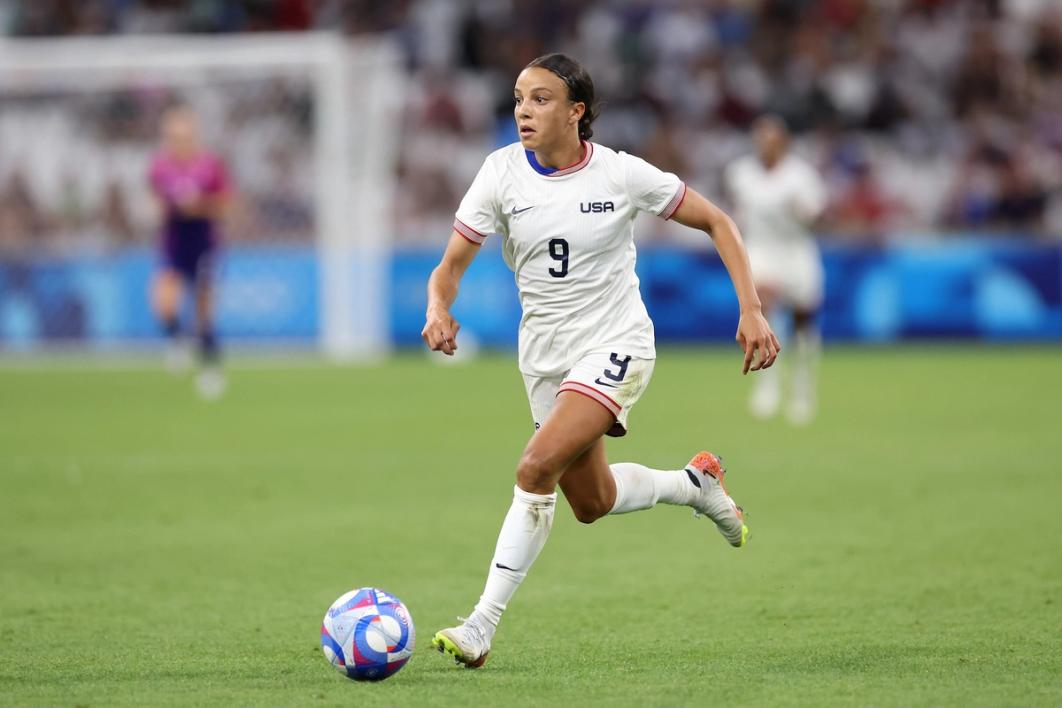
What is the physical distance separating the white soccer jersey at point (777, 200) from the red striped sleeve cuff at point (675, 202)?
32.6 feet

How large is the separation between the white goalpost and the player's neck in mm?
16309

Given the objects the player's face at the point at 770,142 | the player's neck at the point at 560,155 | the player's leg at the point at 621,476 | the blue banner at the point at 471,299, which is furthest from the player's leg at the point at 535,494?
the blue banner at the point at 471,299

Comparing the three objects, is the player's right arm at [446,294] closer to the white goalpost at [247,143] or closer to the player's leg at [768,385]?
the player's leg at [768,385]

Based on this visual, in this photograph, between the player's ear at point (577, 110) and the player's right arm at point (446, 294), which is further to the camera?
the player's ear at point (577, 110)

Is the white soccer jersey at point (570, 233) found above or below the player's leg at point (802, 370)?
above

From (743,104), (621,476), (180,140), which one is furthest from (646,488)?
(743,104)

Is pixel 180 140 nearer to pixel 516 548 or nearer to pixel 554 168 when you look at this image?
pixel 554 168

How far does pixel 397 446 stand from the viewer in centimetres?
1345

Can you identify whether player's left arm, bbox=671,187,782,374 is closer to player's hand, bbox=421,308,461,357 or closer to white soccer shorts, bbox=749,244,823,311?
player's hand, bbox=421,308,461,357

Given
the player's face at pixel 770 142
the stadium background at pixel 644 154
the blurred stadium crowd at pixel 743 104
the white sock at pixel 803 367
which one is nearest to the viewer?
the white sock at pixel 803 367

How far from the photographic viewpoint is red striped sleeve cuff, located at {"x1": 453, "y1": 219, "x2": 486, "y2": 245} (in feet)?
20.5

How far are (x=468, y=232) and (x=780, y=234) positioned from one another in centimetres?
1062

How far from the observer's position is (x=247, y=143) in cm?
2395

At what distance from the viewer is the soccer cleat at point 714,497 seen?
7.10m
